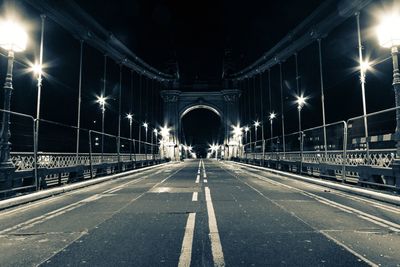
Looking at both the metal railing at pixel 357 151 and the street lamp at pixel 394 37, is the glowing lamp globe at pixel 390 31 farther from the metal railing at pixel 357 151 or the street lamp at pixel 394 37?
the metal railing at pixel 357 151

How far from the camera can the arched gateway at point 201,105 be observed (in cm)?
7800

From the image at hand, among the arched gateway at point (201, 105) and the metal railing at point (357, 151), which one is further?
the arched gateway at point (201, 105)

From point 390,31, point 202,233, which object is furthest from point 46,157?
point 390,31

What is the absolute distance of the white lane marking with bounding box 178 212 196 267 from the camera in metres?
3.76

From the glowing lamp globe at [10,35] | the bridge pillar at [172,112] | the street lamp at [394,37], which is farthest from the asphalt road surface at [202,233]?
the bridge pillar at [172,112]

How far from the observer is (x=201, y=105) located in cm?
8225

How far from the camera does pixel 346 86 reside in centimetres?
8625

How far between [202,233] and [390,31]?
9.07m

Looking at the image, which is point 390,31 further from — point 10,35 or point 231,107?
point 231,107

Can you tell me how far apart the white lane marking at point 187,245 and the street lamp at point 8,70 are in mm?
6001

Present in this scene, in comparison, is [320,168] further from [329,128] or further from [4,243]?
[4,243]

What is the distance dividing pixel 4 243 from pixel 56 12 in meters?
25.2

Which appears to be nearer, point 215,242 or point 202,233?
point 215,242

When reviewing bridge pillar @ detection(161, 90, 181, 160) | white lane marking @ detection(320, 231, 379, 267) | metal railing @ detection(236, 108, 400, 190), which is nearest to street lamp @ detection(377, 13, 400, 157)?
metal railing @ detection(236, 108, 400, 190)
